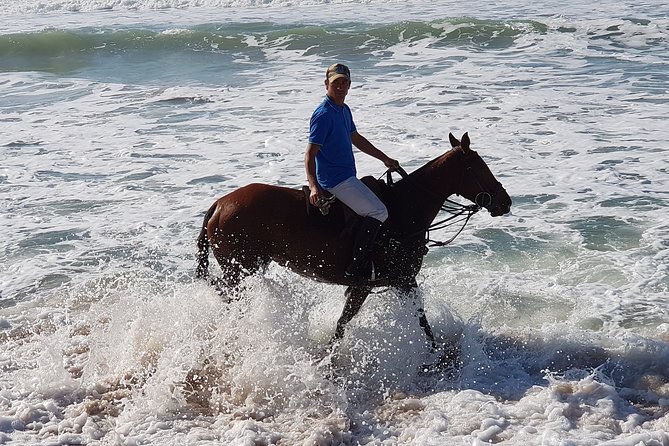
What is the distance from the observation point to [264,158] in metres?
14.2

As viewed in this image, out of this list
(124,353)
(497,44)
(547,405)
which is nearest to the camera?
(547,405)

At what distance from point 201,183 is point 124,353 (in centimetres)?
601

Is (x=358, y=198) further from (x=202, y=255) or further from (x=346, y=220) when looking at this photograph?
(x=202, y=255)

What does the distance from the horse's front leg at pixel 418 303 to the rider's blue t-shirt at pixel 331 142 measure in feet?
3.81

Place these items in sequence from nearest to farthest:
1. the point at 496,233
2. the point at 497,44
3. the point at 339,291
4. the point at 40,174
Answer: the point at 339,291, the point at 496,233, the point at 40,174, the point at 497,44

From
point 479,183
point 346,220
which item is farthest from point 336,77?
point 479,183

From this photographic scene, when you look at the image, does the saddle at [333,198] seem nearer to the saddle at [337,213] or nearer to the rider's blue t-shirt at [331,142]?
the saddle at [337,213]

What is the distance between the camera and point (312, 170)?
644 centimetres

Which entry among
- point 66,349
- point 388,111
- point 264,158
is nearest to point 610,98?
point 388,111

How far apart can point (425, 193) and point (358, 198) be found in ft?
2.19

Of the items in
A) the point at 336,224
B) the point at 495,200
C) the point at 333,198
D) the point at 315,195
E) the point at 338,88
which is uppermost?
the point at 338,88

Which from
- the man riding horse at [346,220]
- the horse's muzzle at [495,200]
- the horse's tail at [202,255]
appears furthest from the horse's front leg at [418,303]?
the horse's tail at [202,255]

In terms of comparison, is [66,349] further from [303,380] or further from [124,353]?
[303,380]

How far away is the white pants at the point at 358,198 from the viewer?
21.8 ft
